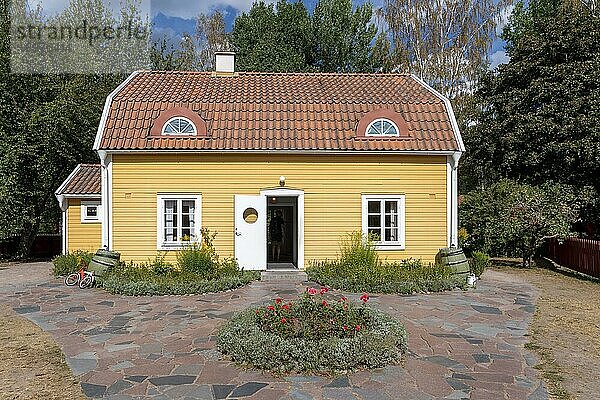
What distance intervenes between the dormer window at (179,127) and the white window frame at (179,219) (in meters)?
1.76

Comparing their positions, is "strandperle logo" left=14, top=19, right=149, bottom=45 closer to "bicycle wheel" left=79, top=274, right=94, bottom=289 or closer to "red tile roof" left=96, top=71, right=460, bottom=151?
"red tile roof" left=96, top=71, right=460, bottom=151

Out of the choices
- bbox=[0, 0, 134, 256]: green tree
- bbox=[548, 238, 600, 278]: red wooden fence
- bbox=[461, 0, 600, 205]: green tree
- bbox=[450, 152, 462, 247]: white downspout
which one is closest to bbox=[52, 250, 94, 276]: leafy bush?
bbox=[0, 0, 134, 256]: green tree

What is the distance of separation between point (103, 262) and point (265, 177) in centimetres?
484

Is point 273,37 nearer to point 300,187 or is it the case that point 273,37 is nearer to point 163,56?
point 163,56

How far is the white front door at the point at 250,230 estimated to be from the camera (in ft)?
49.8

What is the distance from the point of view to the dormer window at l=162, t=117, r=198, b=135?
603 inches

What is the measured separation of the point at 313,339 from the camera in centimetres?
722

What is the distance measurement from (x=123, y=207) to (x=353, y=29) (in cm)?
2185

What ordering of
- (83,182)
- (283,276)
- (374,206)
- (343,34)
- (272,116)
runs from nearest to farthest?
1. (283,276)
2. (374,206)
3. (272,116)
4. (83,182)
5. (343,34)

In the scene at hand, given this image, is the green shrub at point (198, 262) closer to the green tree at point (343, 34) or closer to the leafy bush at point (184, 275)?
the leafy bush at point (184, 275)

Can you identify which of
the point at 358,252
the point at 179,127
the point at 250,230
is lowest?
the point at 358,252

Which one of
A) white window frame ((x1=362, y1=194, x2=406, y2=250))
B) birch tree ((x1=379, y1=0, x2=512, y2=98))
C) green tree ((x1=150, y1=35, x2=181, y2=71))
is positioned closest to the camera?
white window frame ((x1=362, y1=194, x2=406, y2=250))

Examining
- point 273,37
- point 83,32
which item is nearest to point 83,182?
point 83,32

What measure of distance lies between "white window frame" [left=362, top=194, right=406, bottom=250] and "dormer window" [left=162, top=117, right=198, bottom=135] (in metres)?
5.21
